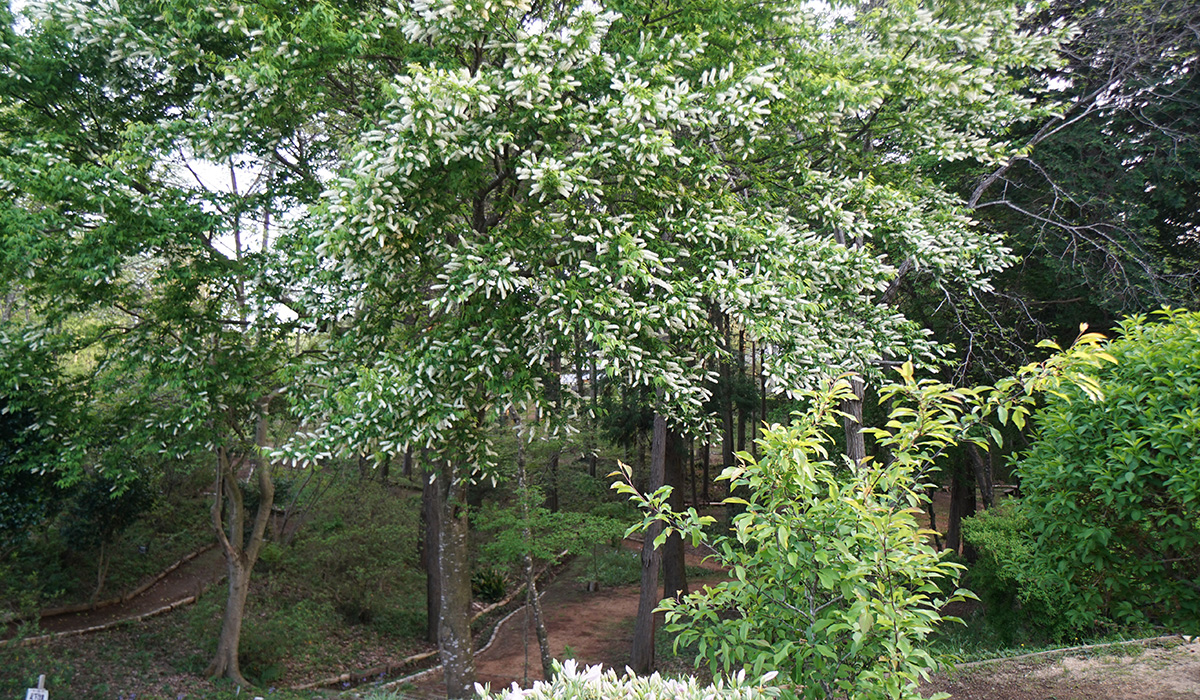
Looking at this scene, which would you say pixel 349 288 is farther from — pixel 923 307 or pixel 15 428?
pixel 923 307

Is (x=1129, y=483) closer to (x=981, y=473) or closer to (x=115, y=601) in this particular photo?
(x=981, y=473)

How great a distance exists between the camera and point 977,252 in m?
7.34

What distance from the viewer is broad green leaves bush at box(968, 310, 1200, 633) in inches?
162

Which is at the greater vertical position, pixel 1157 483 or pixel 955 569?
pixel 1157 483

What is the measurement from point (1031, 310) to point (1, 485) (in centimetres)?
1573

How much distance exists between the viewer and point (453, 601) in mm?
7637

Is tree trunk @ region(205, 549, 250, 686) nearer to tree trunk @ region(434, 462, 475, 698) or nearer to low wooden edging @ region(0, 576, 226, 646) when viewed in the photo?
low wooden edging @ region(0, 576, 226, 646)

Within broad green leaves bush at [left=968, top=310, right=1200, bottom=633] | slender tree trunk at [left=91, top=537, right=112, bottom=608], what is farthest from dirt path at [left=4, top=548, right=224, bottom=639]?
broad green leaves bush at [left=968, top=310, right=1200, bottom=633]

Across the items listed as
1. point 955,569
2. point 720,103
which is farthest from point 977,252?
point 955,569

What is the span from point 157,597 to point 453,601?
8.91 meters

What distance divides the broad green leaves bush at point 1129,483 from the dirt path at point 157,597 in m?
12.7

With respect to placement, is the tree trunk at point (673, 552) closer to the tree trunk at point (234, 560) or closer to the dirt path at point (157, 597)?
the tree trunk at point (234, 560)

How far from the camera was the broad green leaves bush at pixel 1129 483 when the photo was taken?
4.11 m

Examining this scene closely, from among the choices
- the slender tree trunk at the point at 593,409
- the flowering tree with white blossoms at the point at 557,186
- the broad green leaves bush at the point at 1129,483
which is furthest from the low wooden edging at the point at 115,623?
the broad green leaves bush at the point at 1129,483
